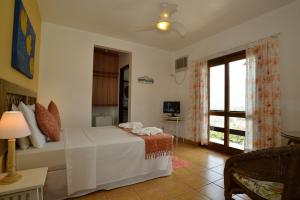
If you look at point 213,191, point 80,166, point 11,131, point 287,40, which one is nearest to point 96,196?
point 80,166

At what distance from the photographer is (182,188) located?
2043 mm

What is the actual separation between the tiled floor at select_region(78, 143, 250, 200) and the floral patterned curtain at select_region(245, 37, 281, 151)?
0.88m

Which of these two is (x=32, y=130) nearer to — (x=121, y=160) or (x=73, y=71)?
(x=121, y=160)

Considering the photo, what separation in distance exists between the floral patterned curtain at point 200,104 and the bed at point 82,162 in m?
2.13

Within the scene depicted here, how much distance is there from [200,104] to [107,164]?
9.18 ft

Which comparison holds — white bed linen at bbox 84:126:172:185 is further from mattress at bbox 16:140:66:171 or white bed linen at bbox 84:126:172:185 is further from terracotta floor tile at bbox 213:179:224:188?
terracotta floor tile at bbox 213:179:224:188

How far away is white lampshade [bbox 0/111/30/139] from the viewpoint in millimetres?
1029

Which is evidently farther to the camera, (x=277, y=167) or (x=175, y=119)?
(x=175, y=119)

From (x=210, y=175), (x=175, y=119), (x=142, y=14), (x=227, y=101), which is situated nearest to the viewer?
(x=210, y=175)

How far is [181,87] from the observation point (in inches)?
185

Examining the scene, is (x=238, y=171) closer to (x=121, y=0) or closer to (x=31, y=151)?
(x=31, y=151)

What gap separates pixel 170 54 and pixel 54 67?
3353 millimetres

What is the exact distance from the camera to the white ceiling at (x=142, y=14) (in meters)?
2.60

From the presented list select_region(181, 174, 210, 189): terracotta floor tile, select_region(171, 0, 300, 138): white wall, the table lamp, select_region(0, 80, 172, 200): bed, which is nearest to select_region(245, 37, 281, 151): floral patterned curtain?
select_region(171, 0, 300, 138): white wall
